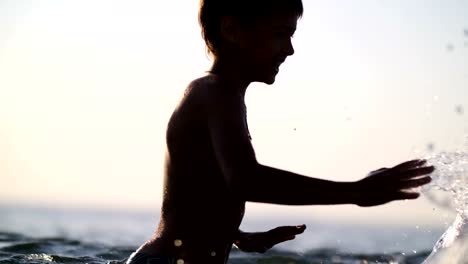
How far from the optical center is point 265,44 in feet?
13.8

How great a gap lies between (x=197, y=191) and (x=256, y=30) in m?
0.77

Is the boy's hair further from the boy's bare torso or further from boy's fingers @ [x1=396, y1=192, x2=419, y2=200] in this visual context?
boy's fingers @ [x1=396, y1=192, x2=419, y2=200]

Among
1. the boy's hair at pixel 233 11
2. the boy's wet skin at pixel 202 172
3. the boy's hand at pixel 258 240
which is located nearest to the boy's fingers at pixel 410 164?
the boy's wet skin at pixel 202 172

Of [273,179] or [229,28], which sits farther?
[229,28]

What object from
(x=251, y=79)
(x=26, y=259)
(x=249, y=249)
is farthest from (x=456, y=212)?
(x=26, y=259)

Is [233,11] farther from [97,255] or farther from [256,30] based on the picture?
[97,255]

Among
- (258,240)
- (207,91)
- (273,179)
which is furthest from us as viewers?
(258,240)

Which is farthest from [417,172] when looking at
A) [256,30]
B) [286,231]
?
[286,231]

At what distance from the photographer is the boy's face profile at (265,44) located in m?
4.17

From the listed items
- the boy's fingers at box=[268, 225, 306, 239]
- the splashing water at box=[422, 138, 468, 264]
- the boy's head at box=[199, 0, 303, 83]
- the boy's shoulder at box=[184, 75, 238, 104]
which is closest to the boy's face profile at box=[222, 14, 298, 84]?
the boy's head at box=[199, 0, 303, 83]

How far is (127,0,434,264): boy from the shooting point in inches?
150

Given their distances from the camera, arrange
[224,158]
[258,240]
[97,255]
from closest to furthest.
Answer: [224,158], [258,240], [97,255]

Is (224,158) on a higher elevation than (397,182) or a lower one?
higher

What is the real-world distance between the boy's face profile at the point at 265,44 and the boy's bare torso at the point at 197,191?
20cm
